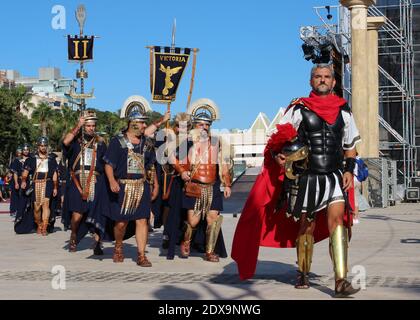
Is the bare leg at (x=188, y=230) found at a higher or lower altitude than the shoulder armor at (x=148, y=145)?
lower

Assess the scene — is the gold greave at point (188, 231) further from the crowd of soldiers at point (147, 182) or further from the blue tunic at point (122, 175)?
the blue tunic at point (122, 175)

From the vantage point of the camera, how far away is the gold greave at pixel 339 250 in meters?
7.21

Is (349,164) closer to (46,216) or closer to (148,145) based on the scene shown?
(148,145)

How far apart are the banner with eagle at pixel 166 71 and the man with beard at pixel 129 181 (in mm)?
3107

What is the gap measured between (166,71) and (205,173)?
3274 millimetres

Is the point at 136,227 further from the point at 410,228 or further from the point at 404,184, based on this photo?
the point at 404,184

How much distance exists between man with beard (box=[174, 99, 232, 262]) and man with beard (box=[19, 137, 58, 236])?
19.3 ft

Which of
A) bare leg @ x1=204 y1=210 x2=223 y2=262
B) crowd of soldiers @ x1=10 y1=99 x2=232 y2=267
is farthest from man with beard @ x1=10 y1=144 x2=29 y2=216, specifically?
bare leg @ x1=204 y1=210 x2=223 y2=262

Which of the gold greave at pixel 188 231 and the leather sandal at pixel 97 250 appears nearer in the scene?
the gold greave at pixel 188 231

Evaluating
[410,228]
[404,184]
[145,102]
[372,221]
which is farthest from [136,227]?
[404,184]

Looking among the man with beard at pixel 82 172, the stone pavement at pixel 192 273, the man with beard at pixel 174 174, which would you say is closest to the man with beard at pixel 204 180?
the man with beard at pixel 174 174

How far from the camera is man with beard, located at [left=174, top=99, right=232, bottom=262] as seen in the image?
36.3 ft
